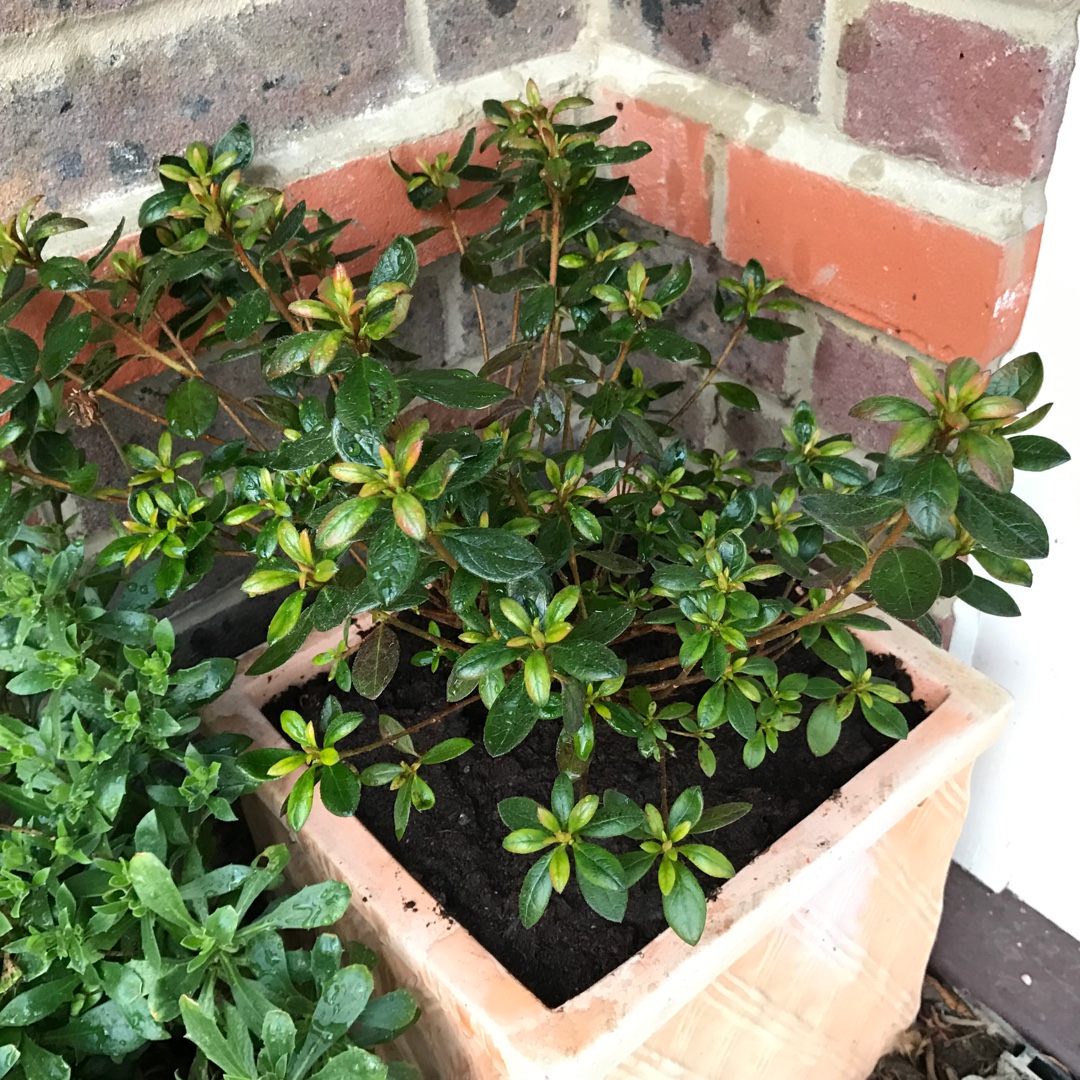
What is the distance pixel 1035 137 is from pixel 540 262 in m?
0.42

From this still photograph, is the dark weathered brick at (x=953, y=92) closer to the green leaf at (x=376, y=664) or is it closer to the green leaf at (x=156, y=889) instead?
the green leaf at (x=376, y=664)

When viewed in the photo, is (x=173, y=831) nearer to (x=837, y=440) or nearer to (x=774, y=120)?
(x=837, y=440)

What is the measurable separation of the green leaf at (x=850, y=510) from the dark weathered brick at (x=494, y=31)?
0.62 m

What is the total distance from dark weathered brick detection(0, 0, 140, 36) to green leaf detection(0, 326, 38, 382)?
0.77ft

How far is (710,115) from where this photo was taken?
3.34 feet

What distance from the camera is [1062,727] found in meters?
1.02

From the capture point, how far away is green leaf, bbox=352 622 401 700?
798 mm

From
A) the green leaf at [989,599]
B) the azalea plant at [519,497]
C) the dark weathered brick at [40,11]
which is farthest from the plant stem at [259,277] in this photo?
the green leaf at [989,599]

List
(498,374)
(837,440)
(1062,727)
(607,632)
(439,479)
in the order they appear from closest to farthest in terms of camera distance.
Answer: (439,479), (607,632), (837,440), (1062,727), (498,374)

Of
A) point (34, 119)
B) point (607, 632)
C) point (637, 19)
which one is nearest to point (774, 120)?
point (637, 19)

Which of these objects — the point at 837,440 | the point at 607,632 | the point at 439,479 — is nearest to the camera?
the point at 439,479

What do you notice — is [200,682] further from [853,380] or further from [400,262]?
[853,380]

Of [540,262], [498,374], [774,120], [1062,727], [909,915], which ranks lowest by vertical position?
[909,915]

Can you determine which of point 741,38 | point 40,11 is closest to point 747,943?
point 741,38
